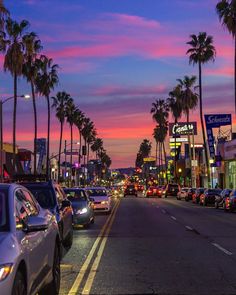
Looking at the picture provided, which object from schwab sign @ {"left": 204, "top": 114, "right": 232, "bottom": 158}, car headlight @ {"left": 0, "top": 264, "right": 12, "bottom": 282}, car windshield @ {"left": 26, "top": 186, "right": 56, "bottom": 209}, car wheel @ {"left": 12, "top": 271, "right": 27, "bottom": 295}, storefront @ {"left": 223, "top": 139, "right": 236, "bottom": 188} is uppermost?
schwab sign @ {"left": 204, "top": 114, "right": 232, "bottom": 158}

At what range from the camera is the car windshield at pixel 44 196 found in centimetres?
1245

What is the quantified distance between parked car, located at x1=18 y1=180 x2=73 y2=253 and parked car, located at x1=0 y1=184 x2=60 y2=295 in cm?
Result: 352

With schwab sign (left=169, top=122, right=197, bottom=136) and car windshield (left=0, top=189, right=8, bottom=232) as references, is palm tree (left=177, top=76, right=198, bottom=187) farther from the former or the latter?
car windshield (left=0, top=189, right=8, bottom=232)

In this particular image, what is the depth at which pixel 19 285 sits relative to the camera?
5.90 meters

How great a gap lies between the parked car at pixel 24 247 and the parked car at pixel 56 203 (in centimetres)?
352

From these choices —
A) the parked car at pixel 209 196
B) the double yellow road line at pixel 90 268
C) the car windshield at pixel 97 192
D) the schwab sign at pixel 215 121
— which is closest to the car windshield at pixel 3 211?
the double yellow road line at pixel 90 268

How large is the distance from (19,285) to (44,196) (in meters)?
6.85

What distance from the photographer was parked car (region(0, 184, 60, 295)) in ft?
18.5

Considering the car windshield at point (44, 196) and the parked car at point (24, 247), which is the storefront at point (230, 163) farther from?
the parked car at point (24, 247)

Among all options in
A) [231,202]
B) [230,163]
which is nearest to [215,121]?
[230,163]

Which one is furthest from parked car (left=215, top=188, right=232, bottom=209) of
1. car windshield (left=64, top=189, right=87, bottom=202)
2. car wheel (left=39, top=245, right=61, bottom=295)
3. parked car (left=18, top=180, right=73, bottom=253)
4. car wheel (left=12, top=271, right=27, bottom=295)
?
car wheel (left=12, top=271, right=27, bottom=295)

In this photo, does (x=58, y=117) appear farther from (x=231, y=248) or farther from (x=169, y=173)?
(x=231, y=248)

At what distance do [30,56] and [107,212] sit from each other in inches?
1021

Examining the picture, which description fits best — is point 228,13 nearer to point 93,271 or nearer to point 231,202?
point 231,202
